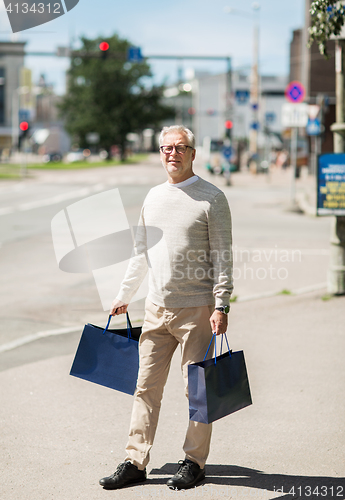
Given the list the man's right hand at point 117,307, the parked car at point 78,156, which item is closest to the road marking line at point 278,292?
the man's right hand at point 117,307

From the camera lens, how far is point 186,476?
11.7 feet

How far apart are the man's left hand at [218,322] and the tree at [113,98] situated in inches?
2968

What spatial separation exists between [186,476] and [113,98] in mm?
77207

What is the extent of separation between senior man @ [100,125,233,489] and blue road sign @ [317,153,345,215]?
192 inches

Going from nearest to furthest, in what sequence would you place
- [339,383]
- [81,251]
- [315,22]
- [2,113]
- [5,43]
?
[339,383] → [315,22] → [81,251] → [5,43] → [2,113]

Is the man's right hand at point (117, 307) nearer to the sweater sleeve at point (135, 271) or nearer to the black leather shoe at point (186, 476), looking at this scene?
the sweater sleeve at point (135, 271)

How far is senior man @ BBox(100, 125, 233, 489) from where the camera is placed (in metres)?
3.53

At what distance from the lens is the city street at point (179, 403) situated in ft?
12.0

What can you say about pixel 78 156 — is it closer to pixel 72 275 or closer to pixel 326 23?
pixel 72 275

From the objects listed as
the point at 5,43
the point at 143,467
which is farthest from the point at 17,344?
the point at 5,43

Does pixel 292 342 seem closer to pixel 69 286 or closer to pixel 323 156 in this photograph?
pixel 323 156

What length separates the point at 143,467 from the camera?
362cm

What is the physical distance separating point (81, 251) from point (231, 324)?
6869 millimetres

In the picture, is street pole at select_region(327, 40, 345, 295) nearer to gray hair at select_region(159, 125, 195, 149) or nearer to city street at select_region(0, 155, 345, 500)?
city street at select_region(0, 155, 345, 500)
